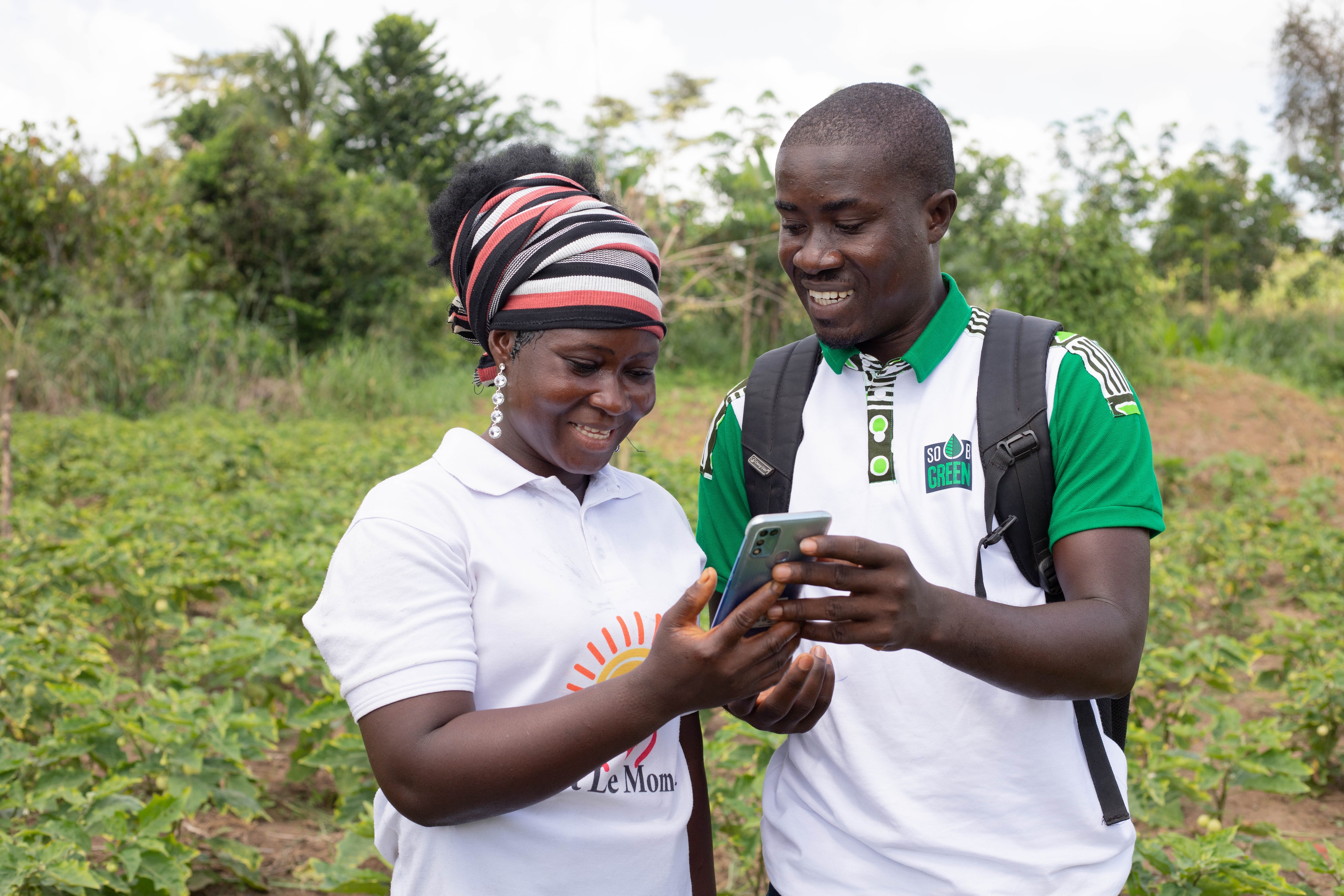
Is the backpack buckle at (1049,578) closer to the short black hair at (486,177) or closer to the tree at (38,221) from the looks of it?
the short black hair at (486,177)

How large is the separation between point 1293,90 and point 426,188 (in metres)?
14.6

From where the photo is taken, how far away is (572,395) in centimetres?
156

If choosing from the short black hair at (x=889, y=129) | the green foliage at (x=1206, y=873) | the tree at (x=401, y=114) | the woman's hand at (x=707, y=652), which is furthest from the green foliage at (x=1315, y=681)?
the tree at (x=401, y=114)

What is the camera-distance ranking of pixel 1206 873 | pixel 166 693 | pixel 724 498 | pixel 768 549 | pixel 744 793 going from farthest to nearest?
pixel 166 693 → pixel 744 793 → pixel 1206 873 → pixel 724 498 → pixel 768 549

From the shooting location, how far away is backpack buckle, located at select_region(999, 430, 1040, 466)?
5.06ft

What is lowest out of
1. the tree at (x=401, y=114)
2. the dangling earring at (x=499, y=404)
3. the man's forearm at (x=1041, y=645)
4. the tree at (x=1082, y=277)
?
the man's forearm at (x=1041, y=645)

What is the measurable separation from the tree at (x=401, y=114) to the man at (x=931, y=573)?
19.4 meters

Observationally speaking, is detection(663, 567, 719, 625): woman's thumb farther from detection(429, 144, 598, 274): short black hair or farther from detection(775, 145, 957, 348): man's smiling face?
detection(429, 144, 598, 274): short black hair

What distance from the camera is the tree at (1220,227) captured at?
581 inches

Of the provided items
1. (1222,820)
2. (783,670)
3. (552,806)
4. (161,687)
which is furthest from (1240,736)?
(161,687)

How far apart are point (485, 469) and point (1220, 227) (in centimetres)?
1649

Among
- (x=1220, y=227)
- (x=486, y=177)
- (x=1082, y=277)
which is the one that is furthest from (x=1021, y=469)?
(x=1220, y=227)

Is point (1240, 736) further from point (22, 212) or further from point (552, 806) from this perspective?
point (22, 212)

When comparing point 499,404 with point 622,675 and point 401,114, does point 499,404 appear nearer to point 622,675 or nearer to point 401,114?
point 622,675
